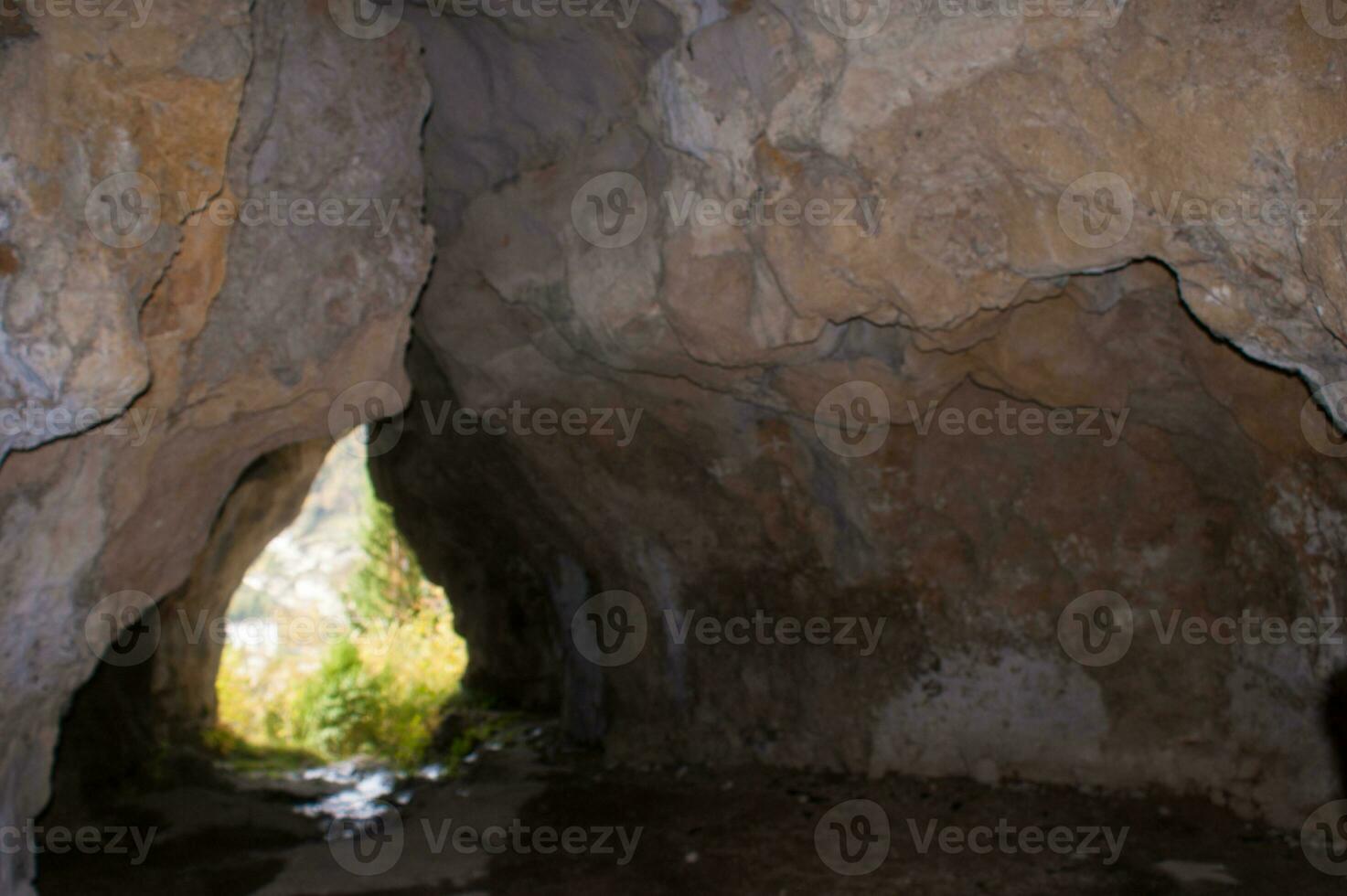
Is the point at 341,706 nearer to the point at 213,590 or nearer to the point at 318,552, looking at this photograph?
the point at 213,590

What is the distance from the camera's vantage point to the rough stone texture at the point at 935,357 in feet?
12.1

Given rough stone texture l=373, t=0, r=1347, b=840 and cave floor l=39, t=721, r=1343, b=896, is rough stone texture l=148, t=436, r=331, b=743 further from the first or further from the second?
rough stone texture l=373, t=0, r=1347, b=840

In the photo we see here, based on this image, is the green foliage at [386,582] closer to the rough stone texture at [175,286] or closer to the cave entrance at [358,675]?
the cave entrance at [358,675]

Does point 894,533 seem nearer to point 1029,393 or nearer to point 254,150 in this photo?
point 1029,393

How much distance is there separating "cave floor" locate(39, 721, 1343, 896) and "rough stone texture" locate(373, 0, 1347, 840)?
28cm

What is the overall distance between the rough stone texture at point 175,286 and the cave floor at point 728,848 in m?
1.49

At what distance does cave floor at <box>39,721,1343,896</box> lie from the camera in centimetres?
482

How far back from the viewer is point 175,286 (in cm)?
408

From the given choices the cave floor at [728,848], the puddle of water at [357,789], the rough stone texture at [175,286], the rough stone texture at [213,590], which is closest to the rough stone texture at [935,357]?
the cave floor at [728,848]

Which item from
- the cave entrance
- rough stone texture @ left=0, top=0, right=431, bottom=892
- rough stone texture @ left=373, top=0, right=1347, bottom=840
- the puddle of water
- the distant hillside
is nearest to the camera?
rough stone texture @ left=0, top=0, right=431, bottom=892

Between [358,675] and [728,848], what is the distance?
758 centimetres

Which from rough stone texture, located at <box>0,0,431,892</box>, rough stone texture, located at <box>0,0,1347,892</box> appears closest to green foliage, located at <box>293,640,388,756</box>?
rough stone texture, located at <box>0,0,1347,892</box>

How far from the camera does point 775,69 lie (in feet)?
14.1

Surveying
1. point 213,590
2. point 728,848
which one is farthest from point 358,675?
point 728,848
